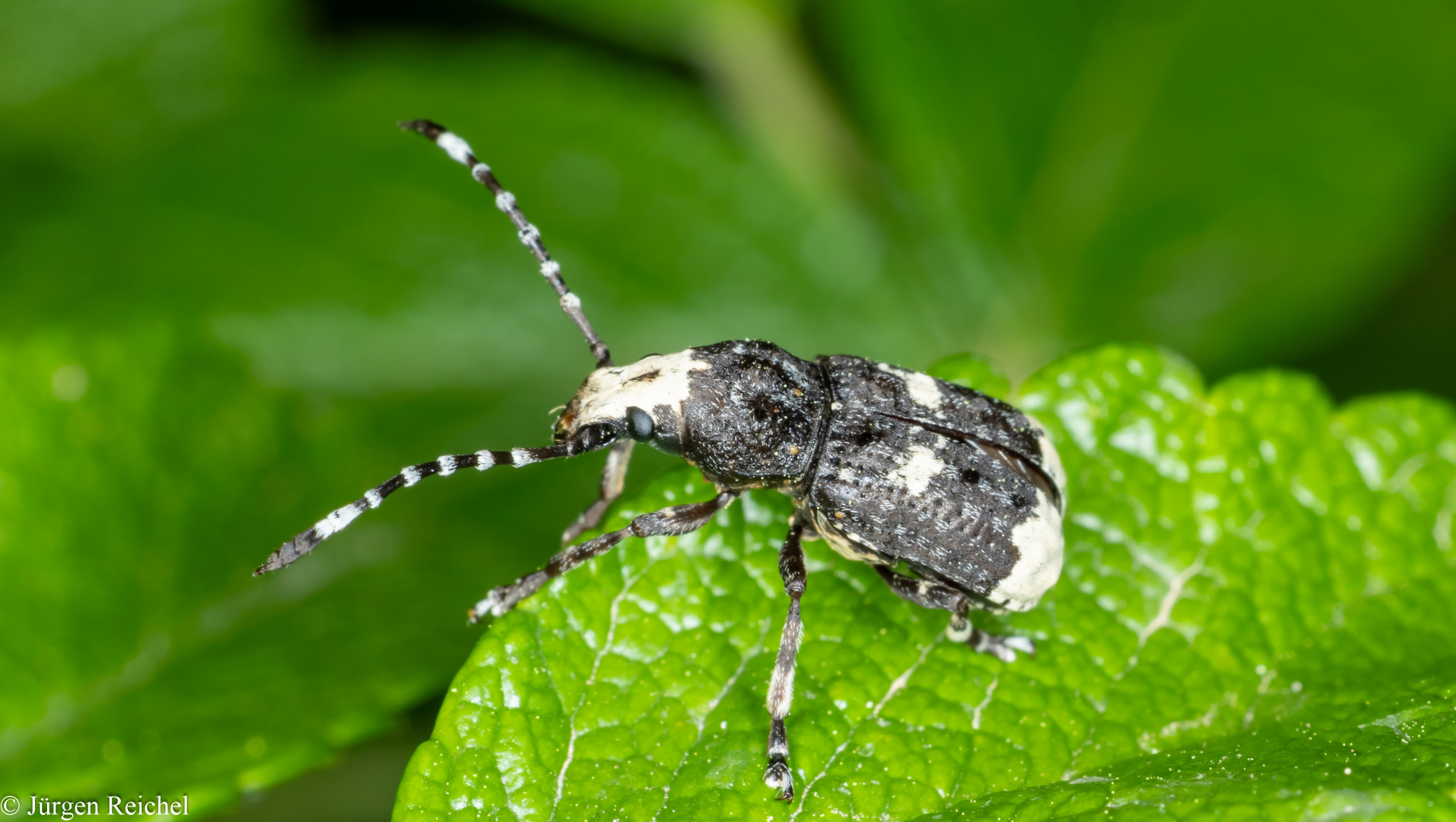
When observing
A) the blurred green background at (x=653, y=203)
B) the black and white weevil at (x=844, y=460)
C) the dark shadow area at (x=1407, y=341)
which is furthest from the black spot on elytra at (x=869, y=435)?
the dark shadow area at (x=1407, y=341)

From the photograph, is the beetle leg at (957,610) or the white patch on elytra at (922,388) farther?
the white patch on elytra at (922,388)

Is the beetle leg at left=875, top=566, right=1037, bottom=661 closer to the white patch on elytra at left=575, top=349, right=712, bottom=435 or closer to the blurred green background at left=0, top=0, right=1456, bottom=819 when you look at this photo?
the white patch on elytra at left=575, top=349, right=712, bottom=435

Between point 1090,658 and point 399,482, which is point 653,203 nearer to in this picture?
point 399,482

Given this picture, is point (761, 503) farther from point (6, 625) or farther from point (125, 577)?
point (6, 625)

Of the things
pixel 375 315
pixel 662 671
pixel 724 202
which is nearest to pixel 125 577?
pixel 375 315

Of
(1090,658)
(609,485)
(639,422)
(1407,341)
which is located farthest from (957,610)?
(1407,341)

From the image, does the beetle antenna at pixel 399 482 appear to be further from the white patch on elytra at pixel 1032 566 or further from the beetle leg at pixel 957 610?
the white patch on elytra at pixel 1032 566

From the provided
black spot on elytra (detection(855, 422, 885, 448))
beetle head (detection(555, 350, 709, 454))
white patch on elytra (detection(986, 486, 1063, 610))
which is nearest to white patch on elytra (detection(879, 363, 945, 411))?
black spot on elytra (detection(855, 422, 885, 448))
